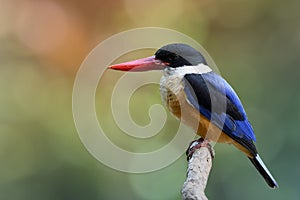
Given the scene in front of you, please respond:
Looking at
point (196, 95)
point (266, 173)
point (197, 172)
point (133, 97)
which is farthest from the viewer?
point (133, 97)

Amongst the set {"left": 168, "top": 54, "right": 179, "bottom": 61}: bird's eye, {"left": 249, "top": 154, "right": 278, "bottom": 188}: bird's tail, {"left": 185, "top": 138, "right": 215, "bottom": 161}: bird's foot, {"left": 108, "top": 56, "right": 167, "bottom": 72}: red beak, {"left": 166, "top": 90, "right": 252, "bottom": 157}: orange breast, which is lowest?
{"left": 249, "top": 154, "right": 278, "bottom": 188}: bird's tail

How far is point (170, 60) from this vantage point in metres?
1.67

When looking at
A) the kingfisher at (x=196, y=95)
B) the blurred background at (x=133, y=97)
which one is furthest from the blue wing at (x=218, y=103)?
the blurred background at (x=133, y=97)

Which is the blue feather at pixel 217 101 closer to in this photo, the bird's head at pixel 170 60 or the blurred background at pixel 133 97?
the bird's head at pixel 170 60

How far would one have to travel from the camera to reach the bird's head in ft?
5.41

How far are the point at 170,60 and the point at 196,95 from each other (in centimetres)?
13

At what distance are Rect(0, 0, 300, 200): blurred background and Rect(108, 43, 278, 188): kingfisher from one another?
74 centimetres

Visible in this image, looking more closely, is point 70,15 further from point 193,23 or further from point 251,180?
point 251,180

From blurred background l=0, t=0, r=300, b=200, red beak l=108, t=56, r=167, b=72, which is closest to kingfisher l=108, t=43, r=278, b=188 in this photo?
red beak l=108, t=56, r=167, b=72

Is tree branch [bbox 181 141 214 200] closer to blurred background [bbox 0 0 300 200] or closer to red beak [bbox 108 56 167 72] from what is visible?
red beak [bbox 108 56 167 72]

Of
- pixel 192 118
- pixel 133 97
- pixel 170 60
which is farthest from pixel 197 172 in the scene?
pixel 133 97

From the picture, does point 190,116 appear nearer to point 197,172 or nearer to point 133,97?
Result: point 197,172

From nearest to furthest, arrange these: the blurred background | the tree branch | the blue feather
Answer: the tree branch
the blue feather
the blurred background

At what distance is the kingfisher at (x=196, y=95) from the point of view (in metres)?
1.63
